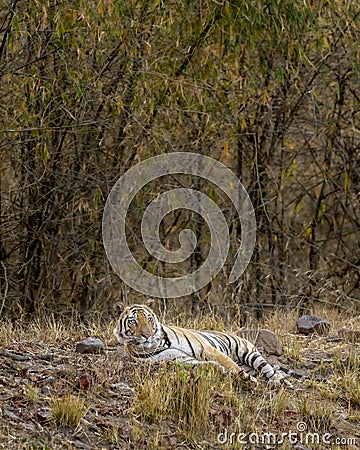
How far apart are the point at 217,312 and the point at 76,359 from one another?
3802 millimetres

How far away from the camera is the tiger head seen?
6426 mm

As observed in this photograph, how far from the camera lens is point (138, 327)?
6.45 m

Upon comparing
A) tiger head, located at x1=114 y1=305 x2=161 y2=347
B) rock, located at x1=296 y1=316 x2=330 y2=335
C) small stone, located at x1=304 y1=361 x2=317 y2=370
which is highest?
tiger head, located at x1=114 y1=305 x2=161 y2=347

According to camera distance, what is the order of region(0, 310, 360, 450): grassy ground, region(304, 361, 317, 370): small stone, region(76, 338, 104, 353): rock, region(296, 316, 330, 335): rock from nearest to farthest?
region(0, 310, 360, 450): grassy ground → region(76, 338, 104, 353): rock → region(304, 361, 317, 370): small stone → region(296, 316, 330, 335): rock

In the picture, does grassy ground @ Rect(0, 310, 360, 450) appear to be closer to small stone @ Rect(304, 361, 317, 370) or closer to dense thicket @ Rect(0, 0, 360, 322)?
small stone @ Rect(304, 361, 317, 370)

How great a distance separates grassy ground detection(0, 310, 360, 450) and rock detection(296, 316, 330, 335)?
150 cm

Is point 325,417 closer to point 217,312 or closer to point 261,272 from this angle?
point 217,312

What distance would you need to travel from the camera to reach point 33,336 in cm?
748

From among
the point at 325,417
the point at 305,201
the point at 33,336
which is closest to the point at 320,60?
the point at 305,201

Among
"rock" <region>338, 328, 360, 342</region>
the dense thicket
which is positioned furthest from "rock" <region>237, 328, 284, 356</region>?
the dense thicket

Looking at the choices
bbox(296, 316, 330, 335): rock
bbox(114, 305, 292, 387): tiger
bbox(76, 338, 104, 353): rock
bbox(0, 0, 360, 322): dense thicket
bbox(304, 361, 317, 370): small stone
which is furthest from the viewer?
bbox(0, 0, 360, 322): dense thicket

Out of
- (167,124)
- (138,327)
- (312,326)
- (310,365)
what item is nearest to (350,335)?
(312,326)

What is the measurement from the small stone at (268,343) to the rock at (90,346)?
54.1 inches

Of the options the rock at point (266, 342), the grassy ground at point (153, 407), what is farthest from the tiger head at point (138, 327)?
the rock at point (266, 342)
